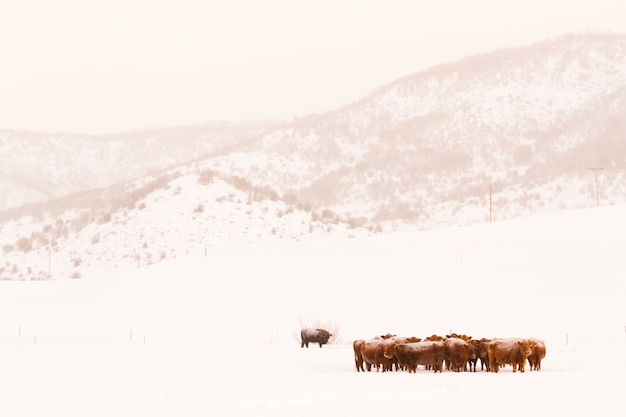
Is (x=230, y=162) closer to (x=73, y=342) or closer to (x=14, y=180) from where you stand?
(x=14, y=180)

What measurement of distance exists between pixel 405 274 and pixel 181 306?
1034cm

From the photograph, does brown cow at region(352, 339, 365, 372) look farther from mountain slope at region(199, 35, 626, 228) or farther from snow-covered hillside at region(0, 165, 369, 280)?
mountain slope at region(199, 35, 626, 228)

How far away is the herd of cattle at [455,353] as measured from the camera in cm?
1756

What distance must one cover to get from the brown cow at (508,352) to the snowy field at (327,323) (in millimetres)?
319

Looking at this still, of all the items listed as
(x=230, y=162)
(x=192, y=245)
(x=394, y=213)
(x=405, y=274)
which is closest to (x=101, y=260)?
(x=192, y=245)

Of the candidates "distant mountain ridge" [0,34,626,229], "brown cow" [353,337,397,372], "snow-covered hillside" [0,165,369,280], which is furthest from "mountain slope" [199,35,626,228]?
"brown cow" [353,337,397,372]

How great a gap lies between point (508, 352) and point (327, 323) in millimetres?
10353

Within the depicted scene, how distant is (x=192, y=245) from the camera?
66.4 metres

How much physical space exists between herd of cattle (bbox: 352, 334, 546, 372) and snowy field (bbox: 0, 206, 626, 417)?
1.28 feet

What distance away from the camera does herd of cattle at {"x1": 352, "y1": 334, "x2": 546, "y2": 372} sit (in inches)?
691

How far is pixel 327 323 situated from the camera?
27172 millimetres

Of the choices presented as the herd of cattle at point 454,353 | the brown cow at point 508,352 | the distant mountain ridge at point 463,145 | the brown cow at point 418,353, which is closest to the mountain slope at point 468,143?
the distant mountain ridge at point 463,145

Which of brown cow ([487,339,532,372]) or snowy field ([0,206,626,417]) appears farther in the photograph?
brown cow ([487,339,532,372])

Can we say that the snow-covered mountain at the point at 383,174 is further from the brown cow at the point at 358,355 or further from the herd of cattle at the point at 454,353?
the herd of cattle at the point at 454,353
